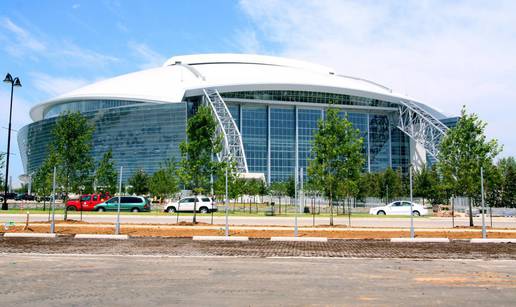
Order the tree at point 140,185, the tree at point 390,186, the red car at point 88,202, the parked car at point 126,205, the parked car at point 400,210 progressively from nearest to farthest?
the parked car at point 126,205 < the parked car at point 400,210 < the red car at point 88,202 < the tree at point 390,186 < the tree at point 140,185

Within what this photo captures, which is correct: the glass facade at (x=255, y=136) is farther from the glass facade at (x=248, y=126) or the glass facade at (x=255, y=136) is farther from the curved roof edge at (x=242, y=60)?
the curved roof edge at (x=242, y=60)

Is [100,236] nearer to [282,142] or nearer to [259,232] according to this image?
[259,232]

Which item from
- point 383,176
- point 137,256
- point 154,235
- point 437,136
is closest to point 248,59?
point 437,136

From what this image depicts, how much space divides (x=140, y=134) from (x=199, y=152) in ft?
224

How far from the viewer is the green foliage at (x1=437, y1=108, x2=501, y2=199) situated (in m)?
27.2

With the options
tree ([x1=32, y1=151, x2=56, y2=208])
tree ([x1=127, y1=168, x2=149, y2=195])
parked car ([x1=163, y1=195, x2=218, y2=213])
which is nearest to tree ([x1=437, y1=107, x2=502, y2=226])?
parked car ([x1=163, y1=195, x2=218, y2=213])

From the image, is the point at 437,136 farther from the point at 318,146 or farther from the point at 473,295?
the point at 473,295

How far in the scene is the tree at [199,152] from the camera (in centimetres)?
2941

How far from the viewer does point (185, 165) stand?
2955 cm

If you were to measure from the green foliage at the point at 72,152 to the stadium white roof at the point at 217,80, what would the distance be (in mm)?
60267

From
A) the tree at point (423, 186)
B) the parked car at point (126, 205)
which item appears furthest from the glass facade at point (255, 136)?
the parked car at point (126, 205)

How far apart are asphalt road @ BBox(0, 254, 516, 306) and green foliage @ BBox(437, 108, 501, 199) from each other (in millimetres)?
14476

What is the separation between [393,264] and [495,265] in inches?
108

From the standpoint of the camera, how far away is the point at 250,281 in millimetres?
9688
